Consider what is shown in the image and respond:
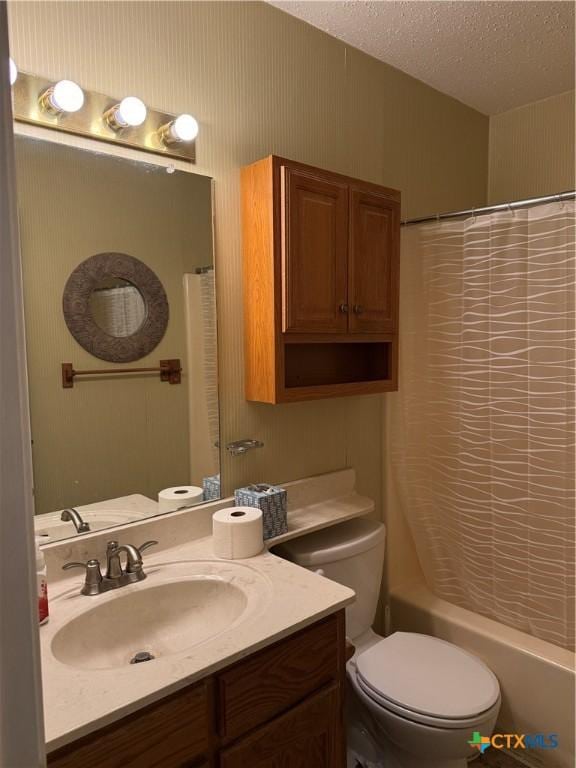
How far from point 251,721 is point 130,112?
150cm

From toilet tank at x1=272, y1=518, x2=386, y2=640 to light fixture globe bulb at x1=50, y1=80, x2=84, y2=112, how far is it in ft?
4.60

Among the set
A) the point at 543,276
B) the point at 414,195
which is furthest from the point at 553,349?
the point at 414,195

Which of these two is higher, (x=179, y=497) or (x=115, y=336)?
(x=115, y=336)

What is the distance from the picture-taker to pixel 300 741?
1212mm

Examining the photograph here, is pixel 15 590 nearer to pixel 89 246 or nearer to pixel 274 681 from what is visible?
pixel 274 681

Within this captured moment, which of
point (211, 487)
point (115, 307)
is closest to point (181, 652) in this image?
point (211, 487)

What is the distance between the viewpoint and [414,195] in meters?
2.27

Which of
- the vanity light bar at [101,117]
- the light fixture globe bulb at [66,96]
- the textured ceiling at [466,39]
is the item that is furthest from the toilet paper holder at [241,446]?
the textured ceiling at [466,39]

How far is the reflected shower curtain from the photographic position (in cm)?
180

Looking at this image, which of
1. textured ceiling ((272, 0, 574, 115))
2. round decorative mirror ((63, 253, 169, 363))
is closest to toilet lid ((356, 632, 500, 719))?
round decorative mirror ((63, 253, 169, 363))

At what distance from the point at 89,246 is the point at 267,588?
3.26ft

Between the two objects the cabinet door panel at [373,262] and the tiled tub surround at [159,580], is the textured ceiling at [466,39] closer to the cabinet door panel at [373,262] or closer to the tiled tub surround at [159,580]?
the cabinet door panel at [373,262]

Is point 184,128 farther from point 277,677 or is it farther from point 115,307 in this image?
point 277,677

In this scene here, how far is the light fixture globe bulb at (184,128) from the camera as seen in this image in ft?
4.85
